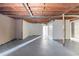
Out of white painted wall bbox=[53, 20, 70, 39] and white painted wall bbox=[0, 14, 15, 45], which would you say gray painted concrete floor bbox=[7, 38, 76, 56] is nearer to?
white painted wall bbox=[0, 14, 15, 45]

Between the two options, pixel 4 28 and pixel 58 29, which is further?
pixel 58 29

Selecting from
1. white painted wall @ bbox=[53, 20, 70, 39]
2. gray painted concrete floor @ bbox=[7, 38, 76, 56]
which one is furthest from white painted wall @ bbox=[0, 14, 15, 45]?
Answer: white painted wall @ bbox=[53, 20, 70, 39]

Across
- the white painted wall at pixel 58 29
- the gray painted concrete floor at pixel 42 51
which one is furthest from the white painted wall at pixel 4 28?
the white painted wall at pixel 58 29

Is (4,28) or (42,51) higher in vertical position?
(4,28)

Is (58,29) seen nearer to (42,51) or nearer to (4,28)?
(4,28)

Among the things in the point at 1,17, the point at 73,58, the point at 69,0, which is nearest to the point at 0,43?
the point at 1,17

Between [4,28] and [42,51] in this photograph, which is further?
[4,28]

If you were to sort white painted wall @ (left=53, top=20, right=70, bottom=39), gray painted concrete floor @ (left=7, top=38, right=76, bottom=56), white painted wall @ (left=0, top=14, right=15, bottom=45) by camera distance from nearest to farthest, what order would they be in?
gray painted concrete floor @ (left=7, top=38, right=76, bottom=56) → white painted wall @ (left=0, top=14, right=15, bottom=45) → white painted wall @ (left=53, top=20, right=70, bottom=39)

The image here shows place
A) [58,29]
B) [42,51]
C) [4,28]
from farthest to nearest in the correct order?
[58,29] < [4,28] < [42,51]

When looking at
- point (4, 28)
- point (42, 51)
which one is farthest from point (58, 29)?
point (42, 51)

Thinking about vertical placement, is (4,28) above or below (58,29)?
above

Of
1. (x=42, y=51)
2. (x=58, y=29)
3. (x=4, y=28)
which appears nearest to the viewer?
(x=42, y=51)

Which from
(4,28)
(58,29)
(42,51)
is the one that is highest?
(4,28)

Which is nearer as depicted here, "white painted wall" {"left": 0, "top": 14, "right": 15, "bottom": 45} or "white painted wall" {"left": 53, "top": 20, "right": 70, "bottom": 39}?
"white painted wall" {"left": 0, "top": 14, "right": 15, "bottom": 45}
